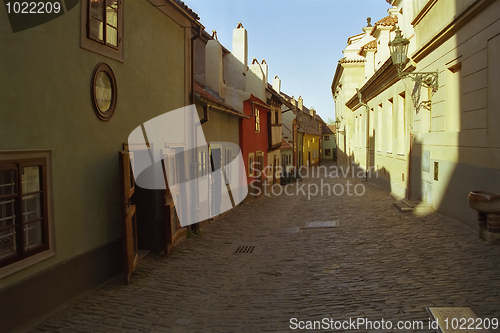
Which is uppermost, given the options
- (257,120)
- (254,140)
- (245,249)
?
(257,120)

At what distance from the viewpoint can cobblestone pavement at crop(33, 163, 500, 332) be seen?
17.0ft

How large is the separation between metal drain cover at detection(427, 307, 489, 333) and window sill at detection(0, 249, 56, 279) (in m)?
4.83

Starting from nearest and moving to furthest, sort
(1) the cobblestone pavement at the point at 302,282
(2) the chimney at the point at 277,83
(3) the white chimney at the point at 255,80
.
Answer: (1) the cobblestone pavement at the point at 302,282 → (3) the white chimney at the point at 255,80 → (2) the chimney at the point at 277,83

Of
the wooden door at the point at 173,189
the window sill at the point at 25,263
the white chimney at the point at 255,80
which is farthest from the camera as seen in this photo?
the white chimney at the point at 255,80

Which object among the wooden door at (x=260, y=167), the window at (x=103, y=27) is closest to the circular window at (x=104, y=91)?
the window at (x=103, y=27)

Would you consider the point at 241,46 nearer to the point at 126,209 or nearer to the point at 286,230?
the point at 286,230

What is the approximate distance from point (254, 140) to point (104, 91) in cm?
1335

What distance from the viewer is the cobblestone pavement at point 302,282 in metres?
5.18

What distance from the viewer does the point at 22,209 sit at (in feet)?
16.6

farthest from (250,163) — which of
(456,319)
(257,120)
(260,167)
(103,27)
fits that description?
(456,319)

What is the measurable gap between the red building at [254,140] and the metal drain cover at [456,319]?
13.3 metres

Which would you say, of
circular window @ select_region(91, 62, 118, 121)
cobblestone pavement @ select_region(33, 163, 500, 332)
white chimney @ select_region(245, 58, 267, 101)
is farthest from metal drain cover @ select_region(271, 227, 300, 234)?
white chimney @ select_region(245, 58, 267, 101)

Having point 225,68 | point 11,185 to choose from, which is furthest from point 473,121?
point 225,68

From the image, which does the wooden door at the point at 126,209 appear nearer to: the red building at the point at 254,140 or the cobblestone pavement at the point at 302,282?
the cobblestone pavement at the point at 302,282
